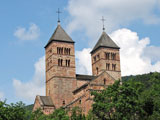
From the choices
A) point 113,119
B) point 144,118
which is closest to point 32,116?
point 113,119

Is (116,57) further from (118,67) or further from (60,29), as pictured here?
(60,29)

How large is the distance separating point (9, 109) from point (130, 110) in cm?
1688

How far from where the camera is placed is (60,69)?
263ft

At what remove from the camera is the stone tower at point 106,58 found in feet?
292

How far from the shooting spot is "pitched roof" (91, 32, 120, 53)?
90.6m

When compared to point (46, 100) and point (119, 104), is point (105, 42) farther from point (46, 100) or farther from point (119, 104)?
point (119, 104)

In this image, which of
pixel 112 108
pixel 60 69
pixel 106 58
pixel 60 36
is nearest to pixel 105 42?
pixel 106 58

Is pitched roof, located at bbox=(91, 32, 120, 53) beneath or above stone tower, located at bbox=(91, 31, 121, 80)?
above

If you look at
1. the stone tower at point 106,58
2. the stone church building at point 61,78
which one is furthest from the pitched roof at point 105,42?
the stone church building at point 61,78

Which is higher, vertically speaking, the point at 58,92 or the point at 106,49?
the point at 106,49

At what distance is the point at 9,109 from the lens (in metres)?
48.7

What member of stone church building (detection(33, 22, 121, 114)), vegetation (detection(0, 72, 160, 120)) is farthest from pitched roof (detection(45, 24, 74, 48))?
vegetation (detection(0, 72, 160, 120))

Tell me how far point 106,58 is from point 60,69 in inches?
595

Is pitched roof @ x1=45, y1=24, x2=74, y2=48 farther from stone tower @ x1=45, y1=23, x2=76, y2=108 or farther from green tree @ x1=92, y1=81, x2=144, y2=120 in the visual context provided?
green tree @ x1=92, y1=81, x2=144, y2=120
